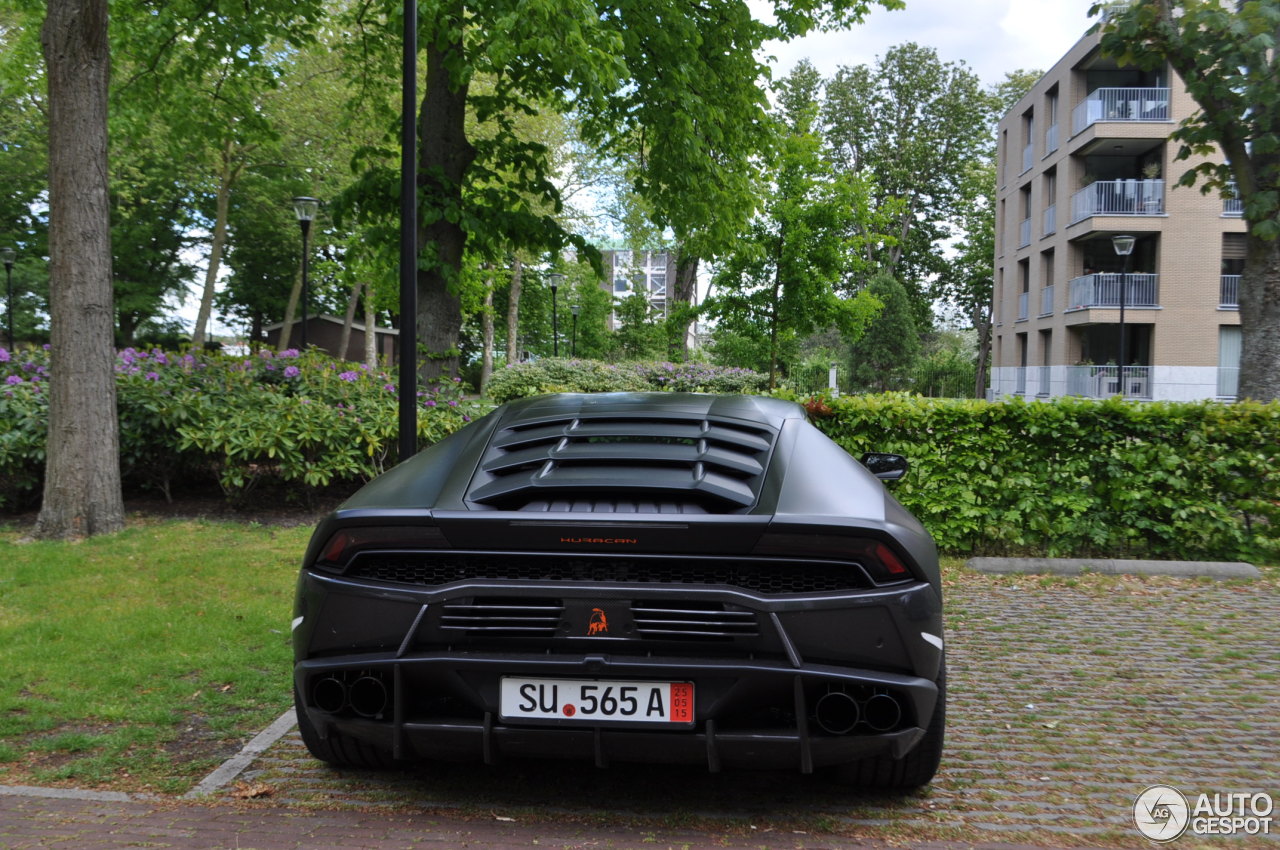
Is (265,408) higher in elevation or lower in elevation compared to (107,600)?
higher

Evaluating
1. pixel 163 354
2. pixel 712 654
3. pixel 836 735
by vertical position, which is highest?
pixel 163 354

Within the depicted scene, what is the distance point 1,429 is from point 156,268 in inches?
1739

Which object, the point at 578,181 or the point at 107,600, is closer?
the point at 107,600

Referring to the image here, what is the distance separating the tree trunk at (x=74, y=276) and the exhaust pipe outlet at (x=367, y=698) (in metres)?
6.74

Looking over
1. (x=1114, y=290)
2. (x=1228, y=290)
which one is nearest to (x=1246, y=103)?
(x=1114, y=290)

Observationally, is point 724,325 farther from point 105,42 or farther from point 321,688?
point 321,688

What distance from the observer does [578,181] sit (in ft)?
137

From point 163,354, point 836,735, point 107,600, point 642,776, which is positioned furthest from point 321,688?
point 163,354

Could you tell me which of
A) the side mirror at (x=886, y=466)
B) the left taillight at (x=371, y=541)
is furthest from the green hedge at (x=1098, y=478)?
the left taillight at (x=371, y=541)

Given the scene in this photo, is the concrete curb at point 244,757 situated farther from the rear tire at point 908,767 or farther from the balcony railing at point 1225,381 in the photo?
the balcony railing at point 1225,381

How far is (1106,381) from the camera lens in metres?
33.5

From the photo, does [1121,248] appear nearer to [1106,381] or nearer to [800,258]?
[1106,381]

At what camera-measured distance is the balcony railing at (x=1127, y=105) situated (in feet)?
107

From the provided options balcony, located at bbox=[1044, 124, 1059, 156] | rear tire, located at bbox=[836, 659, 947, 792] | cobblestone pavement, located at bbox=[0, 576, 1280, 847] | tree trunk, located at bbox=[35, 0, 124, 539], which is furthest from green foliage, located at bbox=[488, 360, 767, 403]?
rear tire, located at bbox=[836, 659, 947, 792]
